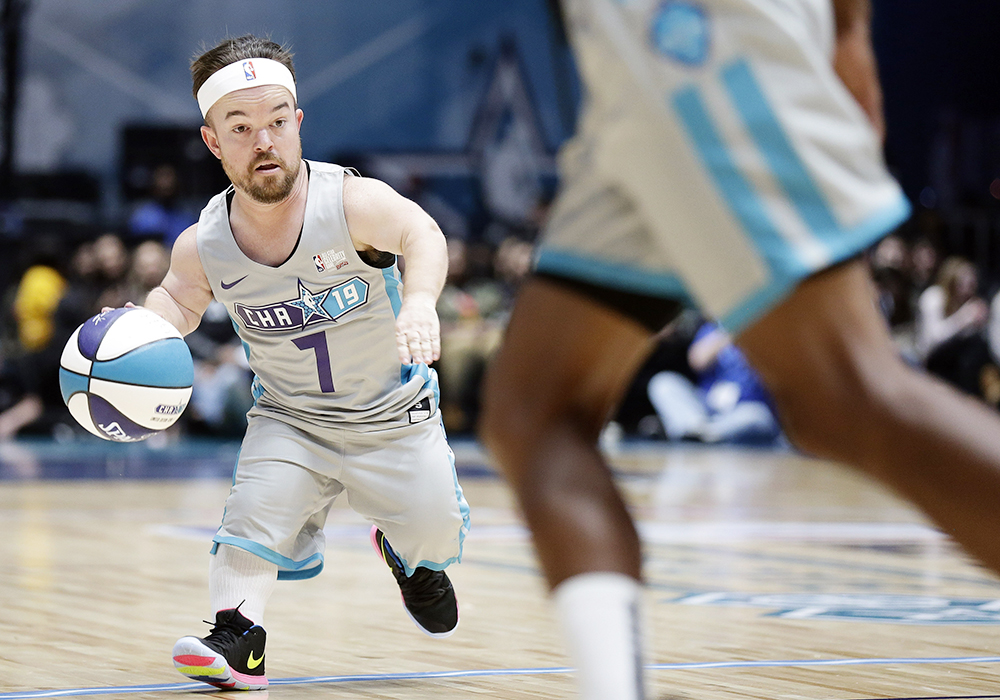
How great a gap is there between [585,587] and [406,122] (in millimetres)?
15166

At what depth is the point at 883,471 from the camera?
1669 millimetres

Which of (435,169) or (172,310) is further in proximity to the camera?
(435,169)

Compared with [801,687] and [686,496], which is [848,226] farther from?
[686,496]

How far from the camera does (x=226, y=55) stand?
3.21 m

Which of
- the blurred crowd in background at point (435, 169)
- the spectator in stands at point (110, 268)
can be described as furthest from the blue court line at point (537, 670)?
the spectator in stands at point (110, 268)

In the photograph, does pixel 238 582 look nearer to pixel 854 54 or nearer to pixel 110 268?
pixel 854 54

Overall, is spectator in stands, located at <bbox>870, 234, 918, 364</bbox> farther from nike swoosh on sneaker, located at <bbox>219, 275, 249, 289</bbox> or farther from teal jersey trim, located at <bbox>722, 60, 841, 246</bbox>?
teal jersey trim, located at <bbox>722, 60, 841, 246</bbox>

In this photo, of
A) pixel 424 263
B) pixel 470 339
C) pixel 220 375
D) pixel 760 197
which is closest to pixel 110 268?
pixel 220 375

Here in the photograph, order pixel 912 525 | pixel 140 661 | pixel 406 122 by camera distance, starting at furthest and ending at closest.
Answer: pixel 406 122
pixel 912 525
pixel 140 661

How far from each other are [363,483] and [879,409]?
1862mm

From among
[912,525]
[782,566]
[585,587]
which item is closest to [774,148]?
[585,587]

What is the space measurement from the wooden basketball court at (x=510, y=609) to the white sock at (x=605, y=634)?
1.11 metres

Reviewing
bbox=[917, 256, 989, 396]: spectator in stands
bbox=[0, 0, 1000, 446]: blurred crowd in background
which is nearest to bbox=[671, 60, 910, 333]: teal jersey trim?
bbox=[0, 0, 1000, 446]: blurred crowd in background

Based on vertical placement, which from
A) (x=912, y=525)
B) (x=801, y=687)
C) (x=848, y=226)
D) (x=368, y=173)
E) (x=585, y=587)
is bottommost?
(x=912, y=525)
